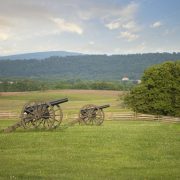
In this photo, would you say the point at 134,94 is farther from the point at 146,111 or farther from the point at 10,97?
the point at 10,97

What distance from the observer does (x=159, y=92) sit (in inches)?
2201

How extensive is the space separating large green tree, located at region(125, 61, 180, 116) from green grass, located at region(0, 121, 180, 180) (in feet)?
102

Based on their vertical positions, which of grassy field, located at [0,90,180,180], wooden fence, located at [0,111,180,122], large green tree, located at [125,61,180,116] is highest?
large green tree, located at [125,61,180,116]

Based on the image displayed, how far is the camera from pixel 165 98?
55.2m

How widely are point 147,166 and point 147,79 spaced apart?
4248 centimetres

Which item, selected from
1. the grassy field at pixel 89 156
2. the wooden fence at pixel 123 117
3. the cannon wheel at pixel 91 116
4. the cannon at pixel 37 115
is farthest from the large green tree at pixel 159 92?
the grassy field at pixel 89 156

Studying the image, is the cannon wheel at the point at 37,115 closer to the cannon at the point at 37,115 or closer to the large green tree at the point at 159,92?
the cannon at the point at 37,115

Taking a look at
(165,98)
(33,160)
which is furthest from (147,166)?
(165,98)

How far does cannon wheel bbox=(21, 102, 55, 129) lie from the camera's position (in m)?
27.2

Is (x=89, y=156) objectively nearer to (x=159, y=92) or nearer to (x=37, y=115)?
(x=37, y=115)

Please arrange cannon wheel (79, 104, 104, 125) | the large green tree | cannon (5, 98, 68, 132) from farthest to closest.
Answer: the large green tree → cannon wheel (79, 104, 104, 125) → cannon (5, 98, 68, 132)

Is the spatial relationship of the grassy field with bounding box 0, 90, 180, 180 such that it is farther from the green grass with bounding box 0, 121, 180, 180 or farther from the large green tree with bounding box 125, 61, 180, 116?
the large green tree with bounding box 125, 61, 180, 116

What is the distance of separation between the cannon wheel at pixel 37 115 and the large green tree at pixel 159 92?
29.6m

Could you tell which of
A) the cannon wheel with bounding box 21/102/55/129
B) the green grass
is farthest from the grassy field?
the cannon wheel with bounding box 21/102/55/129
